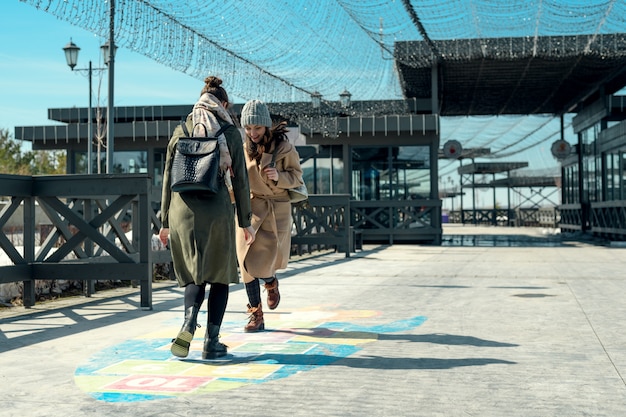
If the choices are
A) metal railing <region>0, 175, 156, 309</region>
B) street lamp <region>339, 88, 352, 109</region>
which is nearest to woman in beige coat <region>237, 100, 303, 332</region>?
metal railing <region>0, 175, 156, 309</region>

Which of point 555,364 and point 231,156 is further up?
point 231,156

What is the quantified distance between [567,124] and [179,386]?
34.1 metres

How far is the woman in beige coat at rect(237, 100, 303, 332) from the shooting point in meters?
5.87

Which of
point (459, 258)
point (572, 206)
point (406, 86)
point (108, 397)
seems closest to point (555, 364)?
point (108, 397)

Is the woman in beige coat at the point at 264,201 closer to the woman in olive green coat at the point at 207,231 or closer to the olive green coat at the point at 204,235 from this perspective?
the woman in olive green coat at the point at 207,231

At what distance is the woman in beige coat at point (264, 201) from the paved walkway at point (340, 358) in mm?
438

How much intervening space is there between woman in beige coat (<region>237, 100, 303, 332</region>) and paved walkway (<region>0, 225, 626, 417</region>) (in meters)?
0.44

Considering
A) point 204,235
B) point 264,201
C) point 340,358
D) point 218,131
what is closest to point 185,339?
point 204,235

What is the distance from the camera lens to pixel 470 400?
12.0ft

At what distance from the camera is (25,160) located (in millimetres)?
63625

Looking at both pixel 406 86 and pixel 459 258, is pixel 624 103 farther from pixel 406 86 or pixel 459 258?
pixel 459 258

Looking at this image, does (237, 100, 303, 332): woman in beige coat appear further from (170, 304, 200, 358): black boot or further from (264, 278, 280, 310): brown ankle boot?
(170, 304, 200, 358): black boot

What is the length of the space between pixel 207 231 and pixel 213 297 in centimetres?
47

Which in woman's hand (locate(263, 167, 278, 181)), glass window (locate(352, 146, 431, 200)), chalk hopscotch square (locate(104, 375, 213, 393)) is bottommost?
chalk hopscotch square (locate(104, 375, 213, 393))
